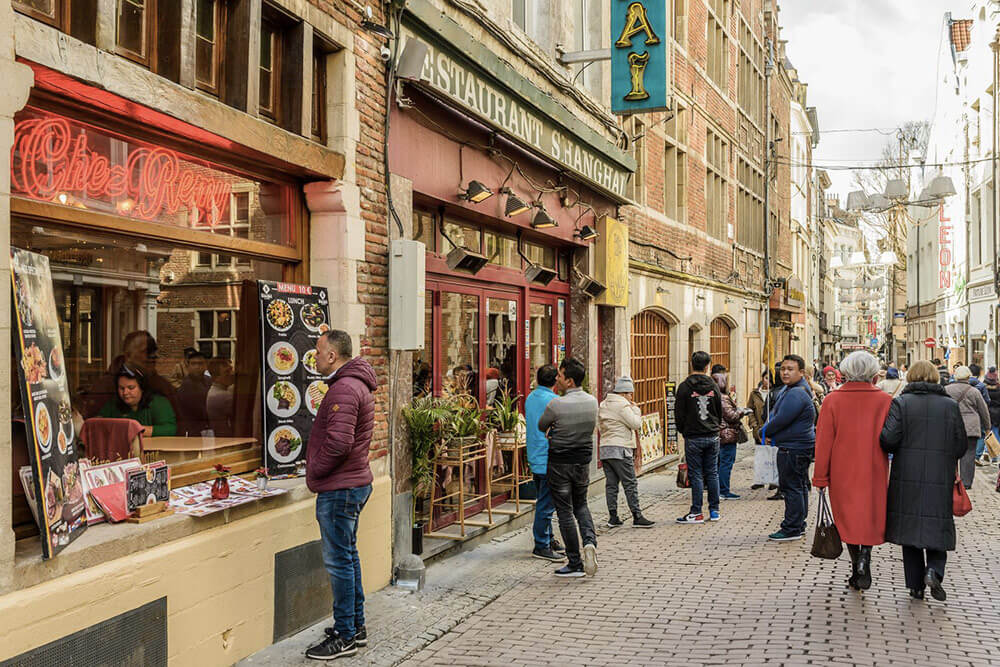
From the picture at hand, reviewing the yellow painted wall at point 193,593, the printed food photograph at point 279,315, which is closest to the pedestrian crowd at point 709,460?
the yellow painted wall at point 193,593

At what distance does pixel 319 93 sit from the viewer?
6645mm

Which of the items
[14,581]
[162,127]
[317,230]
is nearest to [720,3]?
[317,230]

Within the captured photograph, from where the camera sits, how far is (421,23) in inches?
293

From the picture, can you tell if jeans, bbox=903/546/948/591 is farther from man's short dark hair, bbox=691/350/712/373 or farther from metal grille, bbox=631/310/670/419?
metal grille, bbox=631/310/670/419

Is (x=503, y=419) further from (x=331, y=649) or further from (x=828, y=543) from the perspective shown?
(x=331, y=649)

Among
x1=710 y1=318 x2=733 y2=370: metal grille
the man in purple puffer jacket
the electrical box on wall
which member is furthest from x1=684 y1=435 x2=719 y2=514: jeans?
x1=710 y1=318 x2=733 y2=370: metal grille

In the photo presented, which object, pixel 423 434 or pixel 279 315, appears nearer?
pixel 279 315

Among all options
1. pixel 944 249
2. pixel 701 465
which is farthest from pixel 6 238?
pixel 944 249

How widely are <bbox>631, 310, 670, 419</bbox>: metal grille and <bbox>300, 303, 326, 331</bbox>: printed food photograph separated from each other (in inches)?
346

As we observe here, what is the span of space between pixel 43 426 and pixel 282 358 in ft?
7.04

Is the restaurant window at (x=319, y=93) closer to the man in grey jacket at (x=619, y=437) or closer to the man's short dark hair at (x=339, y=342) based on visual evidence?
the man's short dark hair at (x=339, y=342)

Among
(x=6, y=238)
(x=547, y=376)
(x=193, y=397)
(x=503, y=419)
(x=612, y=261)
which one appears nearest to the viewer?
(x=6, y=238)

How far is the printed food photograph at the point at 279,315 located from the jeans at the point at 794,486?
16.7 ft

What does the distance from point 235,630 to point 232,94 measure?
3.15 meters
